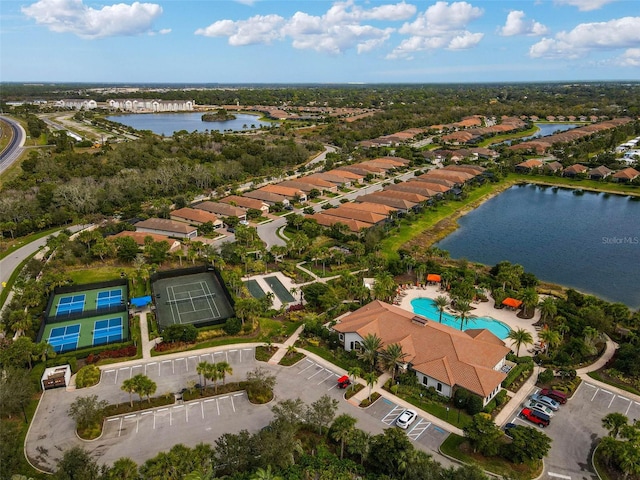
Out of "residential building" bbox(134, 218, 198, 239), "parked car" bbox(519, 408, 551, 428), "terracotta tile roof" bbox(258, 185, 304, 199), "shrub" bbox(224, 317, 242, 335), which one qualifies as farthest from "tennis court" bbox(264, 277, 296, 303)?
"terracotta tile roof" bbox(258, 185, 304, 199)

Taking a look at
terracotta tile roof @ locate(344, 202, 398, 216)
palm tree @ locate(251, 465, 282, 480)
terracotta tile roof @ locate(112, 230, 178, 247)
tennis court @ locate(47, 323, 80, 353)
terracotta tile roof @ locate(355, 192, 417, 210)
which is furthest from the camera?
terracotta tile roof @ locate(355, 192, 417, 210)

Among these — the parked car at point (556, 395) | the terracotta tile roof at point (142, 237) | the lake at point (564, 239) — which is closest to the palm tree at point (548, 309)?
the parked car at point (556, 395)

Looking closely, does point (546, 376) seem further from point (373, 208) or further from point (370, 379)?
point (373, 208)

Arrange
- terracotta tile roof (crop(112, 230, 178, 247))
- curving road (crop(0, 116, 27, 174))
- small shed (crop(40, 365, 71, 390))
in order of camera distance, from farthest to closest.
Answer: curving road (crop(0, 116, 27, 174)) → terracotta tile roof (crop(112, 230, 178, 247)) → small shed (crop(40, 365, 71, 390))

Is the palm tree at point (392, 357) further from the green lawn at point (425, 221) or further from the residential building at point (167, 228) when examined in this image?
the residential building at point (167, 228)

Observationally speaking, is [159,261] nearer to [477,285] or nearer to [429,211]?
[477,285]

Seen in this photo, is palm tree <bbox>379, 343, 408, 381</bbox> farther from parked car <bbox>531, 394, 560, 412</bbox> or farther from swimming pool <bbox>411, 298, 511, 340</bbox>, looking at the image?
swimming pool <bbox>411, 298, 511, 340</bbox>
